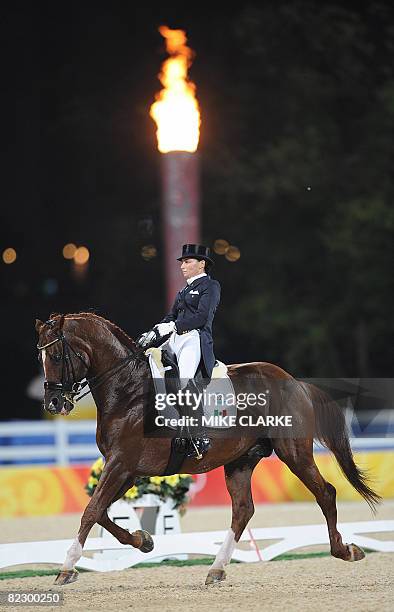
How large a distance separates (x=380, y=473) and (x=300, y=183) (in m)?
12.4

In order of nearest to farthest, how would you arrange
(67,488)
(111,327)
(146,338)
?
(146,338) < (111,327) < (67,488)

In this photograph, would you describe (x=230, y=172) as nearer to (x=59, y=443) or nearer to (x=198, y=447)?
(x=59, y=443)

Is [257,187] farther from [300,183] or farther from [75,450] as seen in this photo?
[75,450]

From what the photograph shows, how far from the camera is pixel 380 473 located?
14203 millimetres


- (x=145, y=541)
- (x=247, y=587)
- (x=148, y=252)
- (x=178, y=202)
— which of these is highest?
(x=178, y=202)

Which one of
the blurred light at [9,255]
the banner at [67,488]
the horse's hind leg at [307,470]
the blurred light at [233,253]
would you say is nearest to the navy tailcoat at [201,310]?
the horse's hind leg at [307,470]

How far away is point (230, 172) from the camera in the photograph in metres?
26.5

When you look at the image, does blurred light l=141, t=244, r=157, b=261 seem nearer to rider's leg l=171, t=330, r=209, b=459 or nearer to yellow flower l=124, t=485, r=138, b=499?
yellow flower l=124, t=485, r=138, b=499

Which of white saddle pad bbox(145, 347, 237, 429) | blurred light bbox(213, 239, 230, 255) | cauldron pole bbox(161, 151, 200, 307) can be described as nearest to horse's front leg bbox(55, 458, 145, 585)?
white saddle pad bbox(145, 347, 237, 429)

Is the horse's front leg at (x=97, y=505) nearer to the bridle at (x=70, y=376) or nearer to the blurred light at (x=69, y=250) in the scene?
the bridle at (x=70, y=376)

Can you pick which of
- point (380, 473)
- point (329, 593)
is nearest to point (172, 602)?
point (329, 593)

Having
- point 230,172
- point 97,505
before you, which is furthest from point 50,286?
point 97,505

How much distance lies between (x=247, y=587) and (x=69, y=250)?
20.8 m

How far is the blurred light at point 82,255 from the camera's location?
1072 inches
